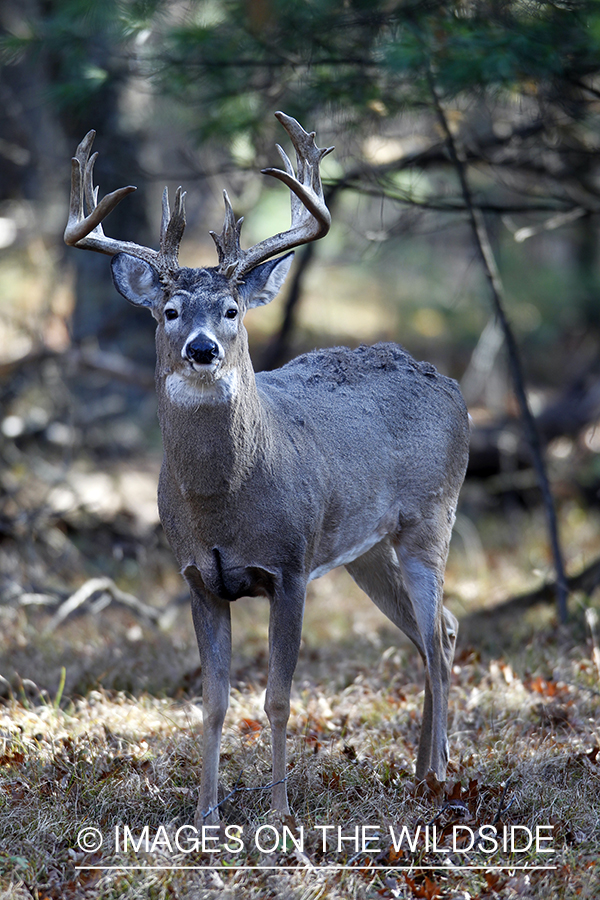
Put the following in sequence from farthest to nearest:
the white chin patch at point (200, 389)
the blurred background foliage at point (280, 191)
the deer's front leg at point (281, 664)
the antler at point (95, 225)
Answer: the blurred background foliage at point (280, 191) < the deer's front leg at point (281, 664) < the antler at point (95, 225) < the white chin patch at point (200, 389)

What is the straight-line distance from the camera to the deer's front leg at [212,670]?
427 cm

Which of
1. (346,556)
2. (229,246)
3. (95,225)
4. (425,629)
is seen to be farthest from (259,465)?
(425,629)

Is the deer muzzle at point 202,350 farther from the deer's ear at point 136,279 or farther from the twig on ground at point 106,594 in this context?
the twig on ground at point 106,594

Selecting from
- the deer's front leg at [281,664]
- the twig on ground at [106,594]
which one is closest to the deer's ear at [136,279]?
the deer's front leg at [281,664]

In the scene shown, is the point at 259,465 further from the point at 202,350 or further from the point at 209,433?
the point at 202,350

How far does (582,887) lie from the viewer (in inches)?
146

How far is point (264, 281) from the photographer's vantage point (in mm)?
4281

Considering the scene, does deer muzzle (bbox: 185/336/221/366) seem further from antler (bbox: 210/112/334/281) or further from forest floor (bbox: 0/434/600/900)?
forest floor (bbox: 0/434/600/900)

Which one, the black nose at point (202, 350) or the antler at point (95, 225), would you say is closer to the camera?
the black nose at point (202, 350)

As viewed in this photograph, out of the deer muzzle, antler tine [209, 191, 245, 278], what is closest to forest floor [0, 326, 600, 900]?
the deer muzzle

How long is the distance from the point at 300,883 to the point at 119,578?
5.29m

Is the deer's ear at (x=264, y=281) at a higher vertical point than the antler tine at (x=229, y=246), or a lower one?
lower

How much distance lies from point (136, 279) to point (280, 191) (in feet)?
24.2

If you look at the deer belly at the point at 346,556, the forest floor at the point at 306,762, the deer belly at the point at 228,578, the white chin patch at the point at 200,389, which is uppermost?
the white chin patch at the point at 200,389
